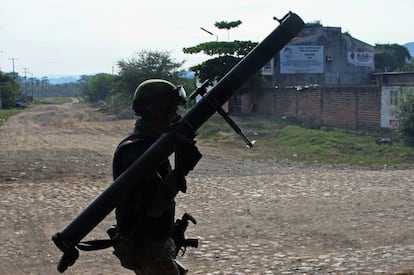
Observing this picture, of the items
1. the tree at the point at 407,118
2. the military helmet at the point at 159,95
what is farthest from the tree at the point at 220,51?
the military helmet at the point at 159,95

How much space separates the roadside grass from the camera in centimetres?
1611

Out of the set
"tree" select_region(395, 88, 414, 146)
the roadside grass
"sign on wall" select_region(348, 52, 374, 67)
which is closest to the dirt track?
the roadside grass

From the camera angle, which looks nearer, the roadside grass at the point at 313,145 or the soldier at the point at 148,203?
the soldier at the point at 148,203

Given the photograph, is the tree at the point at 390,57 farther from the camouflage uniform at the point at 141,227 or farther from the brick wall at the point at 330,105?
the camouflage uniform at the point at 141,227

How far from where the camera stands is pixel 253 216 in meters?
8.52

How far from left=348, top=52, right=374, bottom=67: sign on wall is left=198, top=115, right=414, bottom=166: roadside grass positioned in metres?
14.5

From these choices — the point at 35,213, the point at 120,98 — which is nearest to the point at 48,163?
the point at 35,213

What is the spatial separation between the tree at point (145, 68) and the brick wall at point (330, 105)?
1354cm

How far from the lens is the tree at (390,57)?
1983 inches

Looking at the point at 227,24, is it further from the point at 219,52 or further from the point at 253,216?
the point at 253,216

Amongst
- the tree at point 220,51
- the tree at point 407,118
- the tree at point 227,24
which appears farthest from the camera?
the tree at point 227,24

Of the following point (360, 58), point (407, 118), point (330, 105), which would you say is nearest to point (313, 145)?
point (407, 118)

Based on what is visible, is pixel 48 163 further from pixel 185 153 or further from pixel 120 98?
pixel 120 98

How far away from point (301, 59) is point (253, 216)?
99.3 feet
